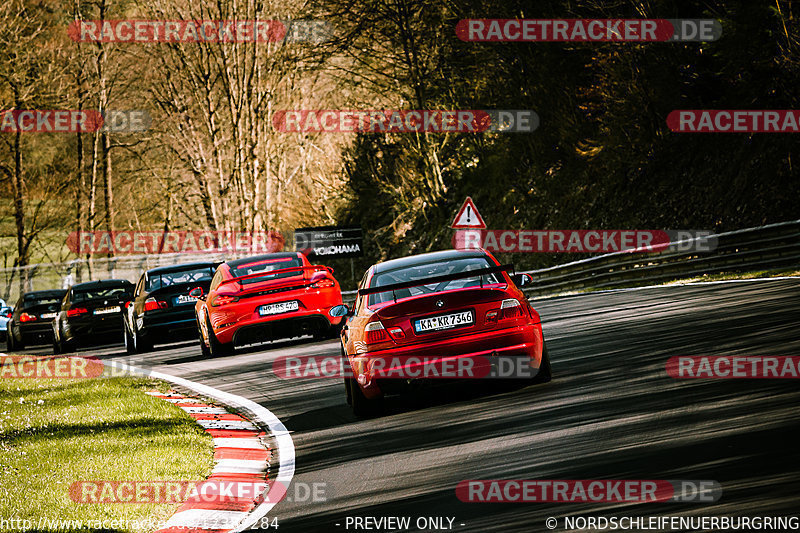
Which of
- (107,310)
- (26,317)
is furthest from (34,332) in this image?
(107,310)

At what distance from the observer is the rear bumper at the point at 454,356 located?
9867mm

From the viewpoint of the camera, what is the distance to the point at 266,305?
17.6 meters

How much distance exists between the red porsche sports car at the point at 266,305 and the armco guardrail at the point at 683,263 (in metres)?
9.27

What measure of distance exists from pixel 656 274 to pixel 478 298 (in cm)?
1654

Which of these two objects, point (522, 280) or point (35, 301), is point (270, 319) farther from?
point (35, 301)

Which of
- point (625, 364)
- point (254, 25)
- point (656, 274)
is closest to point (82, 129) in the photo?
point (254, 25)

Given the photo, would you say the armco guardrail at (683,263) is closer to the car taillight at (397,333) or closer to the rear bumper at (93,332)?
the rear bumper at (93,332)

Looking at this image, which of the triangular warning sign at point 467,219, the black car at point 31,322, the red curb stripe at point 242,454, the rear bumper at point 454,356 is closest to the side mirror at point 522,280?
the rear bumper at point 454,356

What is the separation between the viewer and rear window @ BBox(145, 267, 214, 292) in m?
21.7

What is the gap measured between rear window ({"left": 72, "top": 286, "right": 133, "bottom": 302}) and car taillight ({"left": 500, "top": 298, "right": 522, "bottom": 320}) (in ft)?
56.6

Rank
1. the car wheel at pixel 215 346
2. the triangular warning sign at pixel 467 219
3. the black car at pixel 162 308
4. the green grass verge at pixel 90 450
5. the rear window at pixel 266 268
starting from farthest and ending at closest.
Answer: the triangular warning sign at pixel 467 219
the black car at pixel 162 308
the car wheel at pixel 215 346
the rear window at pixel 266 268
the green grass verge at pixel 90 450

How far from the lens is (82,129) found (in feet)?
159

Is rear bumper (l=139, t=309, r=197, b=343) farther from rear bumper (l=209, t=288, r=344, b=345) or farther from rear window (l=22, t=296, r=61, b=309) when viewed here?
rear window (l=22, t=296, r=61, b=309)

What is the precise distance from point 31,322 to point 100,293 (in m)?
4.82
